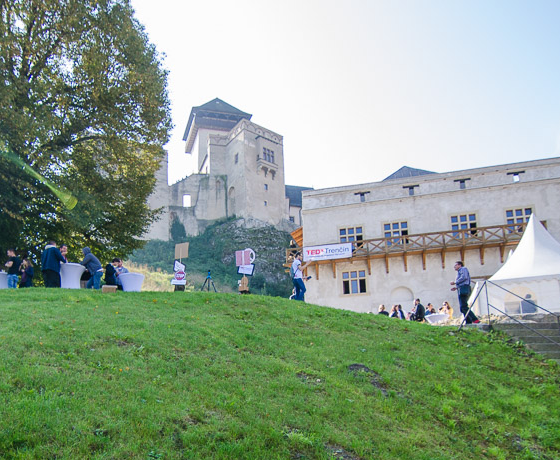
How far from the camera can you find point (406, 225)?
33.3 meters

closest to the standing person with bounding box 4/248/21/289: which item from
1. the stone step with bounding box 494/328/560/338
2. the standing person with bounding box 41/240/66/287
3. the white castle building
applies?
the standing person with bounding box 41/240/66/287

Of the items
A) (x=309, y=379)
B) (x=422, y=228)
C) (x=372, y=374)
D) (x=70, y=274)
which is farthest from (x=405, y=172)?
(x=309, y=379)

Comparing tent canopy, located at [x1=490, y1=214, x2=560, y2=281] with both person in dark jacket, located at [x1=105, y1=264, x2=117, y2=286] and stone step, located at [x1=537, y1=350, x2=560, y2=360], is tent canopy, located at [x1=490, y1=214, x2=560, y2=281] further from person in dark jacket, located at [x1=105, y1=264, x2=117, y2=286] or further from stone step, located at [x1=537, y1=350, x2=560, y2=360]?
person in dark jacket, located at [x1=105, y1=264, x2=117, y2=286]

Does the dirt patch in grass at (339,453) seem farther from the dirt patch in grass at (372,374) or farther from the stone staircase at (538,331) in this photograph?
the stone staircase at (538,331)

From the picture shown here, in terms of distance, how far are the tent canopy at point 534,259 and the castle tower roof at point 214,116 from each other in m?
61.3

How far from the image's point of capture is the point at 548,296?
16719 mm

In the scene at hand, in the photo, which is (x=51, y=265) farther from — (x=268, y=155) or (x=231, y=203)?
(x=268, y=155)

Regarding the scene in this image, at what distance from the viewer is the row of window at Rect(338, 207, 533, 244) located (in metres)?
31.5

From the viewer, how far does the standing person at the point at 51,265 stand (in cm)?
1490

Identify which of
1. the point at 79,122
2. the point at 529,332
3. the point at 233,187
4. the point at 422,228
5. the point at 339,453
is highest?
the point at 233,187

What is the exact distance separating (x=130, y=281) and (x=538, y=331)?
36.3ft

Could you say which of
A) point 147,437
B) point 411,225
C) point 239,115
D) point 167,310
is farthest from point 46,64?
point 239,115

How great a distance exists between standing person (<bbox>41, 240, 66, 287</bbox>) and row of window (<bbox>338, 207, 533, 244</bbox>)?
2029cm

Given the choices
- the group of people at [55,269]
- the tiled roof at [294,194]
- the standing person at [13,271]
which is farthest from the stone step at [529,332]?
the tiled roof at [294,194]
